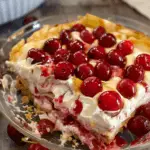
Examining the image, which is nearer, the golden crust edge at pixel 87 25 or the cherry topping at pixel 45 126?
the cherry topping at pixel 45 126

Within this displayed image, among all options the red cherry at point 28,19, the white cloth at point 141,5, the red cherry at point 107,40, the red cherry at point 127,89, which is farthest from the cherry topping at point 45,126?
the white cloth at point 141,5

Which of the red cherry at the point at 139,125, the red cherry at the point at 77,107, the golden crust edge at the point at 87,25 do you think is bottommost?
the red cherry at the point at 139,125

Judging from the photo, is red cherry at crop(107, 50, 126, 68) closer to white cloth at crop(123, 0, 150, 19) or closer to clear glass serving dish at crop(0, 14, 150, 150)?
clear glass serving dish at crop(0, 14, 150, 150)

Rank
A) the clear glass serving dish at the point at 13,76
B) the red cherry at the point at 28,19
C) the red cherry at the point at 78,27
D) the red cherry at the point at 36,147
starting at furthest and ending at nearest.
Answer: the red cherry at the point at 28,19
the red cherry at the point at 78,27
the red cherry at the point at 36,147
the clear glass serving dish at the point at 13,76

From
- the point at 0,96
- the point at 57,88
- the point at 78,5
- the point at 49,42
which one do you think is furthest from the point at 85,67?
the point at 78,5

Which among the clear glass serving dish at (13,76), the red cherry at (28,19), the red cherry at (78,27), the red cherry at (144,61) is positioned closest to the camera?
the clear glass serving dish at (13,76)

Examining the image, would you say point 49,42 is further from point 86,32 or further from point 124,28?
point 124,28

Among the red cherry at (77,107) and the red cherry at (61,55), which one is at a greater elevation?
the red cherry at (61,55)

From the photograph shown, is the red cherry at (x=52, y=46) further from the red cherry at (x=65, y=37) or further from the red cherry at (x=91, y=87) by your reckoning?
the red cherry at (x=91, y=87)
